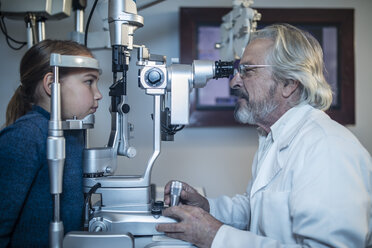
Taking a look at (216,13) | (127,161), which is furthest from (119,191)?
(216,13)

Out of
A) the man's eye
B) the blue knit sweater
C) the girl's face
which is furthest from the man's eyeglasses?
the blue knit sweater

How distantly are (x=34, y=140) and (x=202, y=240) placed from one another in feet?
1.80

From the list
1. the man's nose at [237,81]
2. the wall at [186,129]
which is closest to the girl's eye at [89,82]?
the man's nose at [237,81]

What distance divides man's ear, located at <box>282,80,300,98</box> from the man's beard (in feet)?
0.12

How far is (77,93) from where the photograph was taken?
109cm

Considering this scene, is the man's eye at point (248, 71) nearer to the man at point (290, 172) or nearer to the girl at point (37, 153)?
the man at point (290, 172)

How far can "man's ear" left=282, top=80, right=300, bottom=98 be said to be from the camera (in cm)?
123

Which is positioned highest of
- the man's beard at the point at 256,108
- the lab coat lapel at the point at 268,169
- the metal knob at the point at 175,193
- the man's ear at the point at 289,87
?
the man's ear at the point at 289,87

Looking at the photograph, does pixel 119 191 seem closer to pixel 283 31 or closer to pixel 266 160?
pixel 266 160

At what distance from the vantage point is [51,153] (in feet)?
2.61

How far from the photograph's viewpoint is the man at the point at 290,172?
85 cm

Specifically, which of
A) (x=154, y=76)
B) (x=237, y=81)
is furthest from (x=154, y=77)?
(x=237, y=81)

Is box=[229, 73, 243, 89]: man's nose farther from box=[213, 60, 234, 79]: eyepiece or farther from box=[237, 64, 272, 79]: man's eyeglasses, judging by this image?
box=[213, 60, 234, 79]: eyepiece

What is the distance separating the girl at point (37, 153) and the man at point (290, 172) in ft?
1.10
